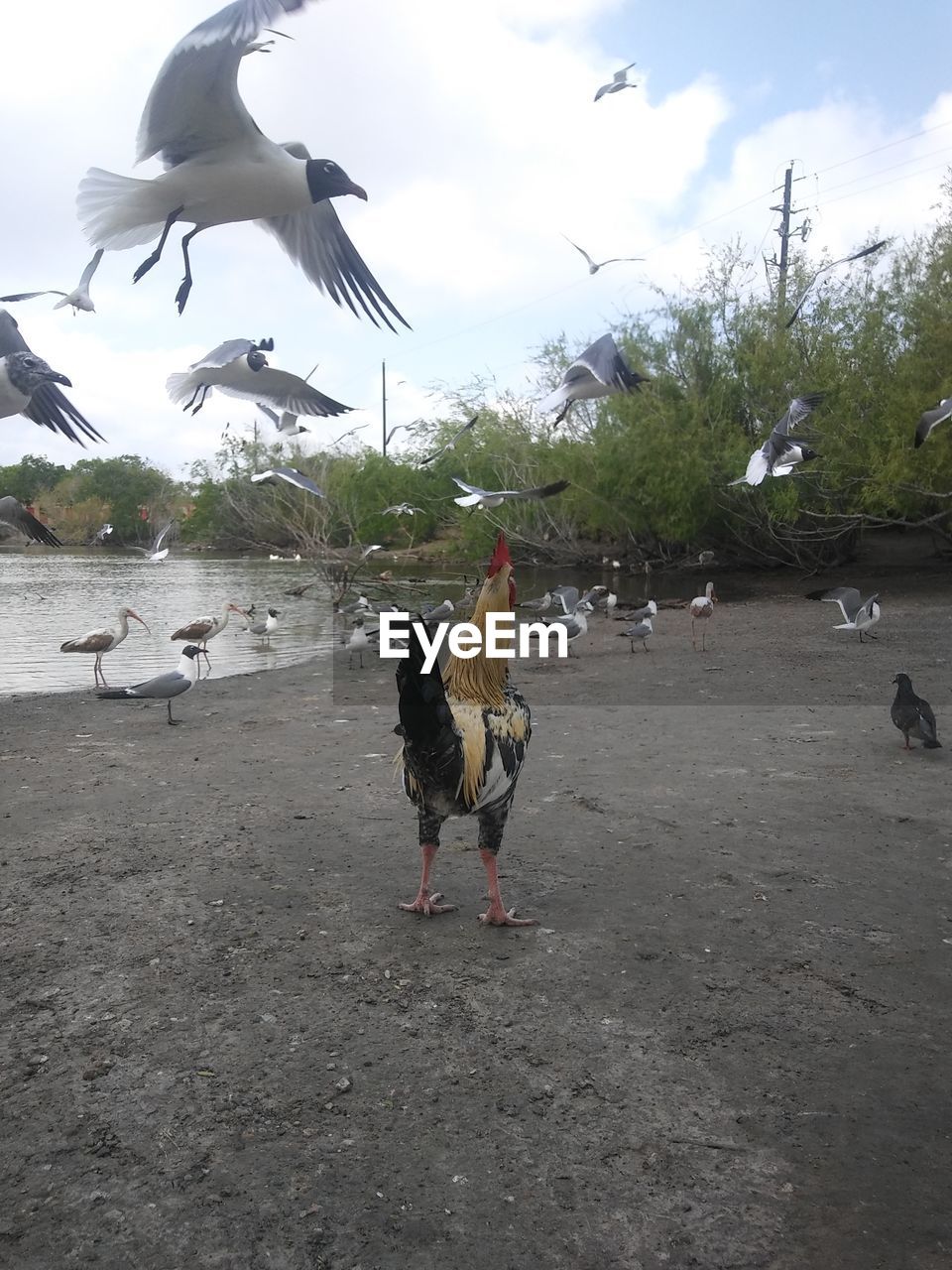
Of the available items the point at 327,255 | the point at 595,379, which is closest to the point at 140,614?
the point at 595,379

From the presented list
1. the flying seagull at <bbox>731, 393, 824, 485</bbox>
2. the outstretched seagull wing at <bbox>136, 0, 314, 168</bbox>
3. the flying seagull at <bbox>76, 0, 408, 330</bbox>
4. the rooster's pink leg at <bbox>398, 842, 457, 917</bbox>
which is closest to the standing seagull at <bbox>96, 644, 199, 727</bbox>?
the rooster's pink leg at <bbox>398, 842, 457, 917</bbox>

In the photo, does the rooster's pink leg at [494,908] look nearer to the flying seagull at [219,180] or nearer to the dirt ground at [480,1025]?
the dirt ground at [480,1025]

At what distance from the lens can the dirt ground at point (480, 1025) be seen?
2410 mm

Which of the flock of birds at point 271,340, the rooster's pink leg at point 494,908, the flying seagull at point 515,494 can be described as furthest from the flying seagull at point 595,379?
the rooster's pink leg at point 494,908

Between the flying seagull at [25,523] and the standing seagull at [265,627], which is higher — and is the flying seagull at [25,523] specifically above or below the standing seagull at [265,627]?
above

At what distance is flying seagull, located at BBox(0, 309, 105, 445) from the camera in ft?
8.01

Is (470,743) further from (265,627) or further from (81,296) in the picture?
(265,627)

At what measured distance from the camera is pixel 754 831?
5.62 m

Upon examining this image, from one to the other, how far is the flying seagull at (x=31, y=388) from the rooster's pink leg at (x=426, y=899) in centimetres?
249

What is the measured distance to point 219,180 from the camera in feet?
7.23

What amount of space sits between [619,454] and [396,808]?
83.1 ft

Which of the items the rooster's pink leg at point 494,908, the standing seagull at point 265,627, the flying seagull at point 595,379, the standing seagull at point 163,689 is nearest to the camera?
the rooster's pink leg at point 494,908

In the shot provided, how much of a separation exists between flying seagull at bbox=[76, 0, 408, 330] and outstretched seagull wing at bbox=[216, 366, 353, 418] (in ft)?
2.75

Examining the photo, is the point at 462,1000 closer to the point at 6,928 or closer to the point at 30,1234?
the point at 30,1234
